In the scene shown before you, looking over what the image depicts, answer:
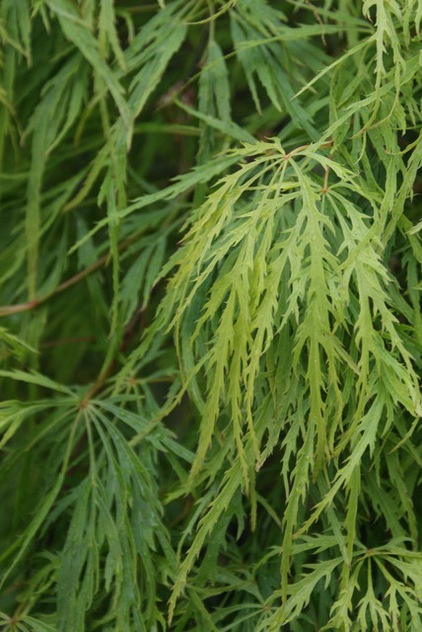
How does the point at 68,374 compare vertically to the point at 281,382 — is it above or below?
below

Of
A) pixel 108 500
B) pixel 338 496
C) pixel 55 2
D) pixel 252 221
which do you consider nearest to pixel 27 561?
pixel 108 500

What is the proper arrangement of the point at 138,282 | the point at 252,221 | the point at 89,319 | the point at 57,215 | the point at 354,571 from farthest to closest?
the point at 89,319 < the point at 57,215 < the point at 138,282 < the point at 354,571 < the point at 252,221

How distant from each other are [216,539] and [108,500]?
144 mm

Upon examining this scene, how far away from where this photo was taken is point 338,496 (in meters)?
0.99

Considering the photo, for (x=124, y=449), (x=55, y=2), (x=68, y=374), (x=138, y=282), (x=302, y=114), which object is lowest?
(x=68, y=374)

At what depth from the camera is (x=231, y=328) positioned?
0.82m

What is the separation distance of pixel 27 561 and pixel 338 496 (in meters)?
0.42

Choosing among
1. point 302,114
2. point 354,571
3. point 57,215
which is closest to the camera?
point 354,571

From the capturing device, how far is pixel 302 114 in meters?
1.05

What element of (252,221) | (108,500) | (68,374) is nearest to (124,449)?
(108,500)

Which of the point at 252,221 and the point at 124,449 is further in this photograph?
the point at 124,449

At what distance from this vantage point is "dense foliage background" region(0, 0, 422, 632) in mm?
837

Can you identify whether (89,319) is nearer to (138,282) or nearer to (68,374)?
(68,374)

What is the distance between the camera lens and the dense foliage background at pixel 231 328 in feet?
2.75
